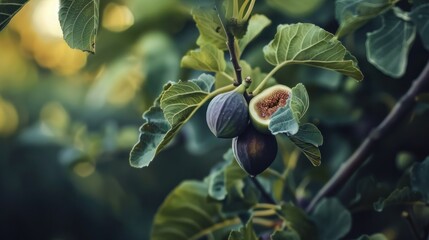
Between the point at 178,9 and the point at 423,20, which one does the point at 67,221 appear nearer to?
the point at 178,9

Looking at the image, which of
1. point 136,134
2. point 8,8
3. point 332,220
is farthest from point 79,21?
point 136,134

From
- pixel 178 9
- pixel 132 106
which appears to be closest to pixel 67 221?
pixel 132 106

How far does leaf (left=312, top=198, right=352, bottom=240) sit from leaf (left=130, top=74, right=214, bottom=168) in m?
0.30

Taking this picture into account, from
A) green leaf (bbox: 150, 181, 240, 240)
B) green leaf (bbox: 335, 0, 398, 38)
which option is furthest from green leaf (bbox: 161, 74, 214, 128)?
green leaf (bbox: 150, 181, 240, 240)

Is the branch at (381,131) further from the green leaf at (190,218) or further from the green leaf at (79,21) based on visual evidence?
the green leaf at (79,21)

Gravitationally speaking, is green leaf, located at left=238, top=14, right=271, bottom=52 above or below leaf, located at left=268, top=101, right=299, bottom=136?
above

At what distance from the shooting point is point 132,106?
1.96 meters

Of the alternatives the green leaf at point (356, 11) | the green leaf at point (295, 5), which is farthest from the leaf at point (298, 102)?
the green leaf at point (295, 5)

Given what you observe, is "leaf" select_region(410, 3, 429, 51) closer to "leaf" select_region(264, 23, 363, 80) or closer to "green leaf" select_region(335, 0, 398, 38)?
"green leaf" select_region(335, 0, 398, 38)

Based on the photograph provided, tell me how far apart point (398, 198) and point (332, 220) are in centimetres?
12

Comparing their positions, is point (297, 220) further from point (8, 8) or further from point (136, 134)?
point (136, 134)

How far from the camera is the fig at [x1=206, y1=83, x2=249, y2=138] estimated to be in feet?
1.97

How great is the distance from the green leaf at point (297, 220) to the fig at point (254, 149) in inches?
8.6

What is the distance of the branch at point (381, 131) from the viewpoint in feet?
2.91
